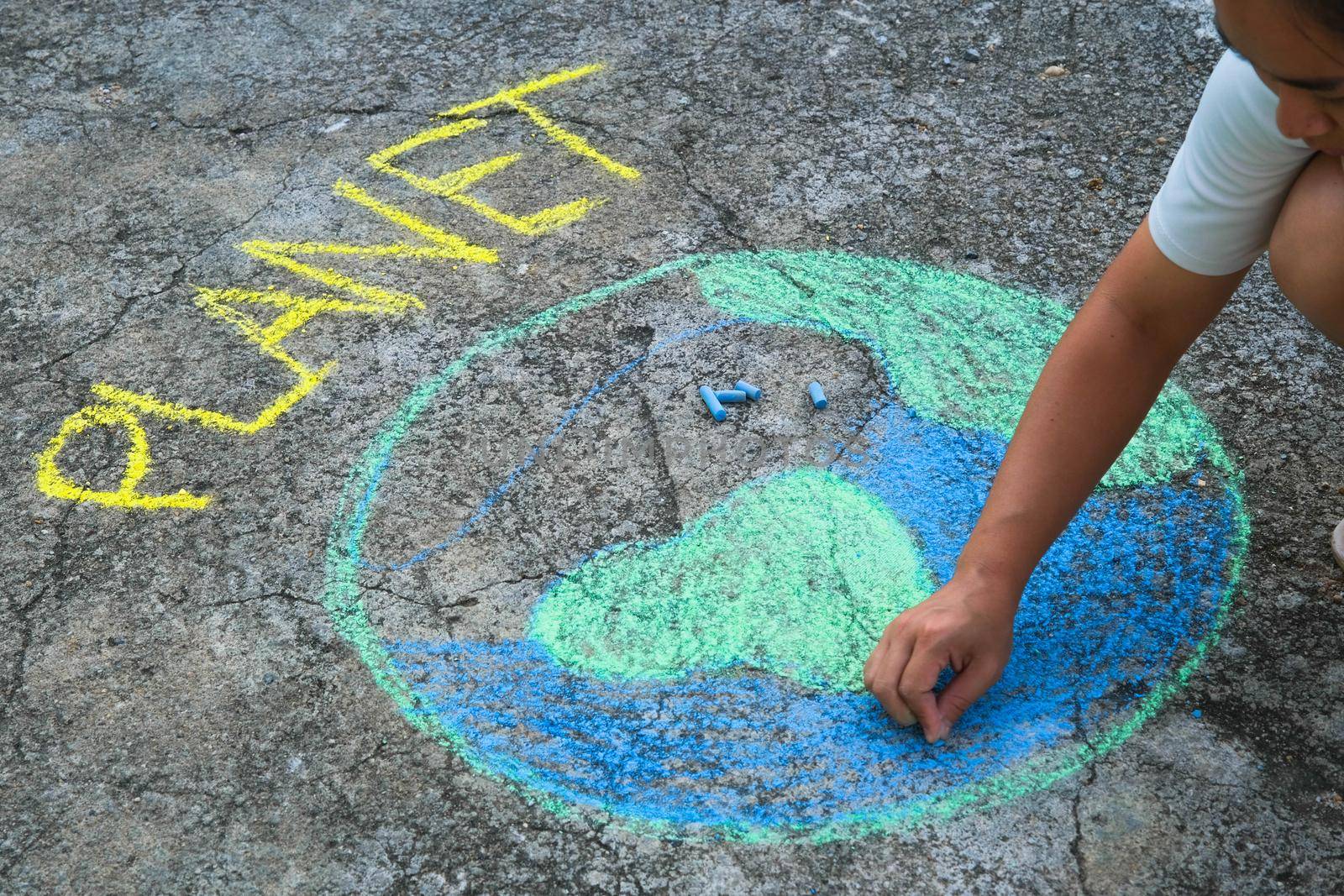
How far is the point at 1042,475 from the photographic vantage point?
1.47 m

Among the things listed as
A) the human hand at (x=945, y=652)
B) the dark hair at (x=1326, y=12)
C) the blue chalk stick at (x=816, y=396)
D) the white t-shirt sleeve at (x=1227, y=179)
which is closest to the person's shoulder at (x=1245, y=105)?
the white t-shirt sleeve at (x=1227, y=179)

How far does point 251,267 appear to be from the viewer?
238 cm

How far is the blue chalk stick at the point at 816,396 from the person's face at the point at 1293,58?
998 millimetres

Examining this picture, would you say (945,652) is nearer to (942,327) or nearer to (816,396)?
(816,396)

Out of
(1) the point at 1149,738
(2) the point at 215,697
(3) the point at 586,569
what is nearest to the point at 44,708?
(2) the point at 215,697

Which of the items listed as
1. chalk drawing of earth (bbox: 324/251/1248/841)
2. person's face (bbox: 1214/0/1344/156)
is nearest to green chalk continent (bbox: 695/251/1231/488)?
chalk drawing of earth (bbox: 324/251/1248/841)

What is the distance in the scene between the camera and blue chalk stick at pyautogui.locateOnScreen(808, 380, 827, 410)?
204 cm

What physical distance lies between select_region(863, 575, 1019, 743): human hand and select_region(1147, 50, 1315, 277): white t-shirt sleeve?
1.58 feet

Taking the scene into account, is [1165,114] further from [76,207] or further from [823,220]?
[76,207]

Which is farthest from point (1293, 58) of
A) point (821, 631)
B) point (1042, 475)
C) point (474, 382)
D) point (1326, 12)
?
point (474, 382)

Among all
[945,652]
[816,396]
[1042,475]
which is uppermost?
[1042,475]

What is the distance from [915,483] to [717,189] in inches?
37.9

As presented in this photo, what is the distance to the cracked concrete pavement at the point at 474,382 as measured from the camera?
1431mm

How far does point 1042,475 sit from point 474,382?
106cm
